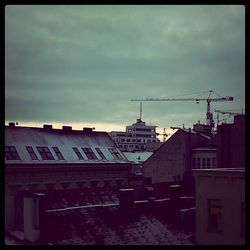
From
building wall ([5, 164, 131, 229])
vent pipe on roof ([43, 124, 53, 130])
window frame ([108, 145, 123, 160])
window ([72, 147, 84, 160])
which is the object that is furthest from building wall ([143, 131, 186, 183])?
vent pipe on roof ([43, 124, 53, 130])

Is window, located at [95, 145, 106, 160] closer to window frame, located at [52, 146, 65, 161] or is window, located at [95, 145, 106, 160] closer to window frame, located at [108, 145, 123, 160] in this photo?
window frame, located at [108, 145, 123, 160]

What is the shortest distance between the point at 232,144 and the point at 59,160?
41.1ft

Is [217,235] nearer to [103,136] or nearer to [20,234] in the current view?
[20,234]

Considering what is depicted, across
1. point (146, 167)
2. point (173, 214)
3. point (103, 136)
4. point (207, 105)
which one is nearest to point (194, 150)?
point (146, 167)

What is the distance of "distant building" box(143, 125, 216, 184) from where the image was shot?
3177cm

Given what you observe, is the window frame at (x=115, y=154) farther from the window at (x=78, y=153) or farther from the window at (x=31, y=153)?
the window at (x=31, y=153)

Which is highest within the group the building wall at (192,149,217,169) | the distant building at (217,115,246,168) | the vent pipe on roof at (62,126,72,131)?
the vent pipe on roof at (62,126,72,131)

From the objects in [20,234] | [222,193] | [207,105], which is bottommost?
[20,234]

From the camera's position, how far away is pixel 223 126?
78.4 ft

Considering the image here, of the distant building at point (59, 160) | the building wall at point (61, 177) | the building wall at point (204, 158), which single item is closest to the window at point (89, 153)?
the distant building at point (59, 160)

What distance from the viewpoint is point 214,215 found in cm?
1260

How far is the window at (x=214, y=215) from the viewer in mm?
12391

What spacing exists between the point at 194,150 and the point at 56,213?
1870 cm

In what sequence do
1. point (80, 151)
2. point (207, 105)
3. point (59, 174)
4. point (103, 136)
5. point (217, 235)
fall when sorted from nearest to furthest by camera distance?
1. point (217, 235)
2. point (59, 174)
3. point (80, 151)
4. point (103, 136)
5. point (207, 105)
